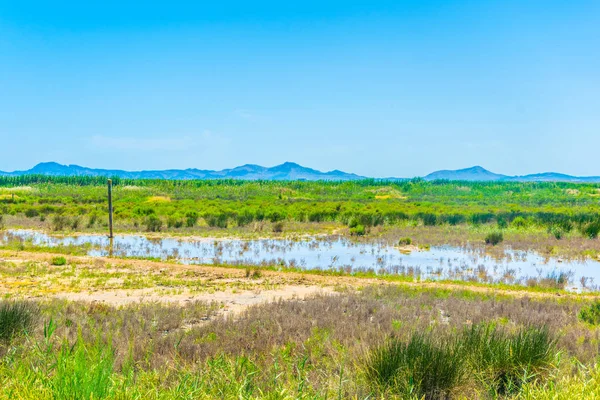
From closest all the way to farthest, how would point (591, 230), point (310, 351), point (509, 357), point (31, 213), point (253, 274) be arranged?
point (509, 357) < point (310, 351) < point (253, 274) < point (591, 230) < point (31, 213)

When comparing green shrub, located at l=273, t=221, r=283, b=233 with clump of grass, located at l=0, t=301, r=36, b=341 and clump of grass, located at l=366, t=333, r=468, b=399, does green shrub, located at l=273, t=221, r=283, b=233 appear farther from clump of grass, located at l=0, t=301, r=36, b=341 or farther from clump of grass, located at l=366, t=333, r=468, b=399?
clump of grass, located at l=366, t=333, r=468, b=399

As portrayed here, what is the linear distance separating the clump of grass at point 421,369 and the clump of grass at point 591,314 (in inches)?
256

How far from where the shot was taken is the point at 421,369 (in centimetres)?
525

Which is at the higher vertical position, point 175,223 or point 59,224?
Result: point 59,224

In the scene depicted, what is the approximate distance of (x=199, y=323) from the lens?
982 cm

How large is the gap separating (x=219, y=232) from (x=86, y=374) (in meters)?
27.4

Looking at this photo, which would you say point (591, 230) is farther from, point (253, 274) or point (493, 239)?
point (253, 274)

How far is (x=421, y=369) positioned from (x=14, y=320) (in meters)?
6.04

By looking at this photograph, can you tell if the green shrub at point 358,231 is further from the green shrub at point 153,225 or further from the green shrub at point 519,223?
the green shrub at point 153,225

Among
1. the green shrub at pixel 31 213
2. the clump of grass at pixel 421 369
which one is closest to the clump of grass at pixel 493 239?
the clump of grass at pixel 421 369

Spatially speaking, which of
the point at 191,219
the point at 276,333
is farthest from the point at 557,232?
the point at 191,219

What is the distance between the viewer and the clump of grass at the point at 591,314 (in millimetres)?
10232

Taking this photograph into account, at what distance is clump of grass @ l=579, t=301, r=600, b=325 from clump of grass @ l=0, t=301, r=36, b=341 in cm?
1085

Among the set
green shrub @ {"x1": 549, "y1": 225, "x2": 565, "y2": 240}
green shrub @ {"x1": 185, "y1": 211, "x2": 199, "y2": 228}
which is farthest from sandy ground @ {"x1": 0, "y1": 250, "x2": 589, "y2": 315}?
green shrub @ {"x1": 185, "y1": 211, "x2": 199, "y2": 228}
